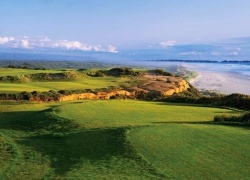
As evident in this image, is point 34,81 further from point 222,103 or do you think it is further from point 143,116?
point 143,116

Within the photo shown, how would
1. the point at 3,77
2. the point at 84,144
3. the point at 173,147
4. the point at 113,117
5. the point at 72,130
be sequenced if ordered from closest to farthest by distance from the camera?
the point at 173,147 → the point at 84,144 → the point at 72,130 → the point at 113,117 → the point at 3,77

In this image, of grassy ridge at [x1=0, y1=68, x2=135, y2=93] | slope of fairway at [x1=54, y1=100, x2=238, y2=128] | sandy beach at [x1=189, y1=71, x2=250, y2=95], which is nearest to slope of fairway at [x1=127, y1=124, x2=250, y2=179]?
slope of fairway at [x1=54, y1=100, x2=238, y2=128]

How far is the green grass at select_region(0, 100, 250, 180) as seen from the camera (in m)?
10.4

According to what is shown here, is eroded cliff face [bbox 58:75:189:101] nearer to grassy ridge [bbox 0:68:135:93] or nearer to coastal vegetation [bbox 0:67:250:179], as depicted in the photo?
grassy ridge [bbox 0:68:135:93]

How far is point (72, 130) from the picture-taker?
16188mm

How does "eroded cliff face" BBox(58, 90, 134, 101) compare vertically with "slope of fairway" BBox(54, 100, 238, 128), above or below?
below

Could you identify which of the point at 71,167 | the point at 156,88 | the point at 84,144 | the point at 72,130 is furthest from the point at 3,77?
the point at 71,167

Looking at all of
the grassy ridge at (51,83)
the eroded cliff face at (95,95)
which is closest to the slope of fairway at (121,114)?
the eroded cliff face at (95,95)

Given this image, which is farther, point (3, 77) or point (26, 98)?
point (3, 77)

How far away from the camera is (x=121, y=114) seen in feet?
63.5

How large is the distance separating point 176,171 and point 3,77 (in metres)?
28.1

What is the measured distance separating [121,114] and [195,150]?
24.8 feet

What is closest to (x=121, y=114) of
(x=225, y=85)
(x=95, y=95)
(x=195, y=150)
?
(x=195, y=150)

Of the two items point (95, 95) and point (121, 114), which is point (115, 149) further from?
point (95, 95)
